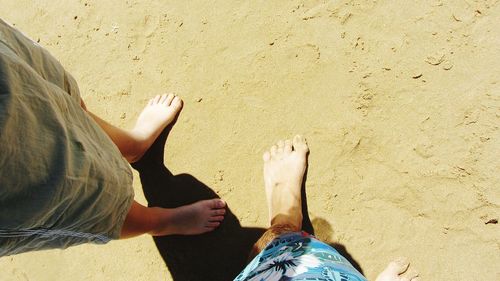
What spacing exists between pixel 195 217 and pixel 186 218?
45 millimetres

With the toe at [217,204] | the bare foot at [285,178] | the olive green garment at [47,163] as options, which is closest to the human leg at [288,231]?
the bare foot at [285,178]

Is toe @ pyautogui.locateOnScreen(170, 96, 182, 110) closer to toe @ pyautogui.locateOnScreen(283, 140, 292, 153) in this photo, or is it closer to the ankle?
toe @ pyautogui.locateOnScreen(283, 140, 292, 153)

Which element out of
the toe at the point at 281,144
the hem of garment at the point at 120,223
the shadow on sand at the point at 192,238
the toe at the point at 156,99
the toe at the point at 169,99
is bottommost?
the shadow on sand at the point at 192,238

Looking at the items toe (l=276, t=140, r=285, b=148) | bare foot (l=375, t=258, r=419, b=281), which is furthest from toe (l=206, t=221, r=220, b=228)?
bare foot (l=375, t=258, r=419, b=281)

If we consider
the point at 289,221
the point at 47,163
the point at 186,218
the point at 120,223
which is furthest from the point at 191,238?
the point at 47,163

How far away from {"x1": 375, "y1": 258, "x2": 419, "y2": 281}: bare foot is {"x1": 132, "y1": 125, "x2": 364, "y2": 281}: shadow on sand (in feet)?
1.26

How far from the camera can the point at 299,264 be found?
4.32 ft

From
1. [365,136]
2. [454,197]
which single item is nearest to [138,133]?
[365,136]

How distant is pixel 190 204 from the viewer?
6.63 feet

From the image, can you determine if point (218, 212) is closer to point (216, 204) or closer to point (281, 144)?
point (216, 204)

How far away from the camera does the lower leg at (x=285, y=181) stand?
184cm

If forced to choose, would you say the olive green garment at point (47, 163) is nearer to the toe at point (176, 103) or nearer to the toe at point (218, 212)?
the toe at point (218, 212)

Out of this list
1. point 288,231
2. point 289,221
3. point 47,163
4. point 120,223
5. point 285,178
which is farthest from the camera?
point 285,178

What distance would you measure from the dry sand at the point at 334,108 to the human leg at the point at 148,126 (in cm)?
8
